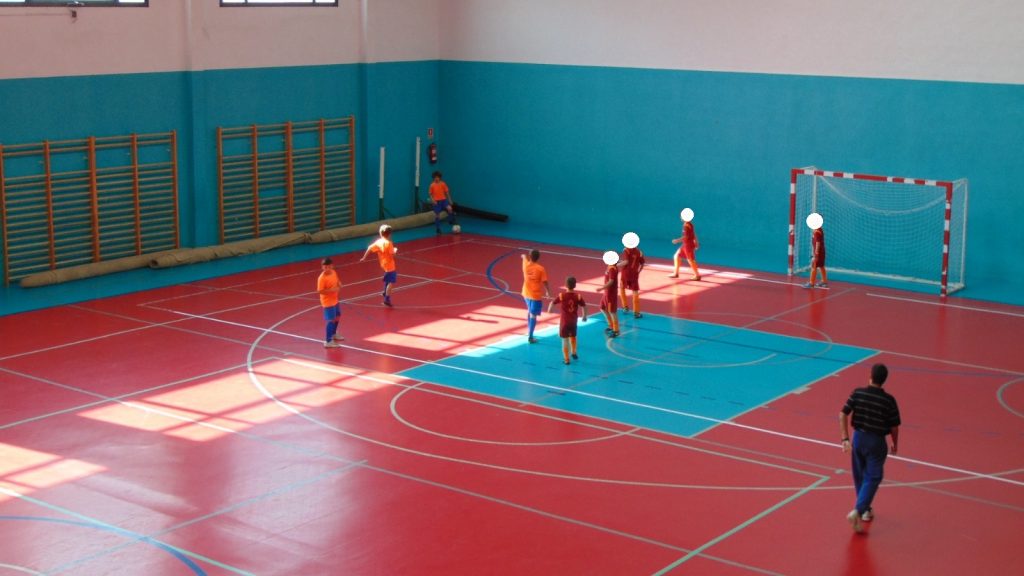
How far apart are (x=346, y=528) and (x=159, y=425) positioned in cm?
464

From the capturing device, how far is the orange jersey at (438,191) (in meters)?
29.9

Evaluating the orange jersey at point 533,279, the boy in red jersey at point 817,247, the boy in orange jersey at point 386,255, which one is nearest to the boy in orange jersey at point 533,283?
the orange jersey at point 533,279

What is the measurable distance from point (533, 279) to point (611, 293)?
1.65 metres

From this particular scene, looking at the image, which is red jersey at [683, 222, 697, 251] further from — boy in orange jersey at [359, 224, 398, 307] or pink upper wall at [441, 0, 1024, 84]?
boy in orange jersey at [359, 224, 398, 307]

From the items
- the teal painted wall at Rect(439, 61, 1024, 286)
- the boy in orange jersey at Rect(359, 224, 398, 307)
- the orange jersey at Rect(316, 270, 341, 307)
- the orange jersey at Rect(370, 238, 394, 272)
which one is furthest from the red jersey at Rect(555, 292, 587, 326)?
the teal painted wall at Rect(439, 61, 1024, 286)

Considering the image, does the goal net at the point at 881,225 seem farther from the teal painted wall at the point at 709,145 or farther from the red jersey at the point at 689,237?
the red jersey at the point at 689,237

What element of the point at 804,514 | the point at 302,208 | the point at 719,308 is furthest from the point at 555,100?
the point at 804,514

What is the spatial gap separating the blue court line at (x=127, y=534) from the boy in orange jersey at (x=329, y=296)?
705 centimetres

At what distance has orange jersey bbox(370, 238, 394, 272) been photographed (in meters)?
22.2

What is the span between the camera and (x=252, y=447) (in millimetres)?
15445

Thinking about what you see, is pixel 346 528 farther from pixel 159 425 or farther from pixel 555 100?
pixel 555 100

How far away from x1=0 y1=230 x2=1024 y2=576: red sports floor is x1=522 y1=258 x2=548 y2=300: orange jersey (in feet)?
3.28

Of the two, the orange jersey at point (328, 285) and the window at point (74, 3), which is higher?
the window at point (74, 3)

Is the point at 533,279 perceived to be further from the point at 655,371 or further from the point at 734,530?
the point at 734,530
